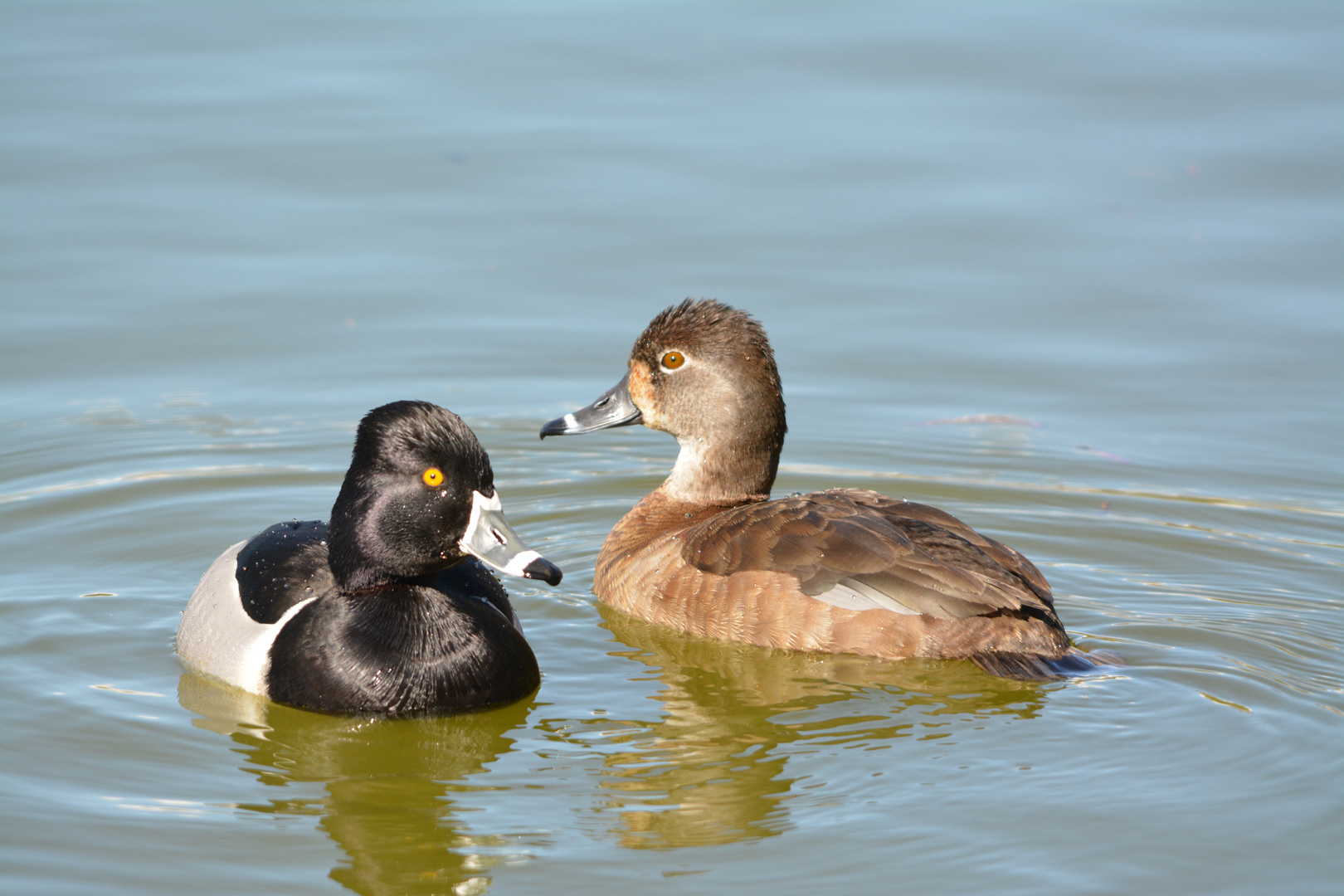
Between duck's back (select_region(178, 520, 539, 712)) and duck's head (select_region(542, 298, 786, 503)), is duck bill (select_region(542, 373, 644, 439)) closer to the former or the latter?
duck's head (select_region(542, 298, 786, 503))

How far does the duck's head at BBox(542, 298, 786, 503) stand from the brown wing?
715 mm

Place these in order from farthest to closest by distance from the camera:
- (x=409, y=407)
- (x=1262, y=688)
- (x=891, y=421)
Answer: (x=891, y=421) → (x=1262, y=688) → (x=409, y=407)

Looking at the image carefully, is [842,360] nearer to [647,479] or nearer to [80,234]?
[647,479]

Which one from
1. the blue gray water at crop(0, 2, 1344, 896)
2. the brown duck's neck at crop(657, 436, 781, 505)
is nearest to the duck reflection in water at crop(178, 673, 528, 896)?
the blue gray water at crop(0, 2, 1344, 896)

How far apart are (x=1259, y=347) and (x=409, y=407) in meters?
6.55

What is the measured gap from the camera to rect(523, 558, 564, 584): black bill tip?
228 inches

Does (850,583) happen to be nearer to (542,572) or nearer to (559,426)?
(542,572)

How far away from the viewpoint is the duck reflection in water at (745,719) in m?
5.34

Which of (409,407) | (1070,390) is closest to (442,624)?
(409,407)

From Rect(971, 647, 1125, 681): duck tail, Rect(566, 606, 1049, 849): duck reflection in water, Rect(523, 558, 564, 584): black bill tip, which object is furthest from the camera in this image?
Rect(971, 647, 1125, 681): duck tail

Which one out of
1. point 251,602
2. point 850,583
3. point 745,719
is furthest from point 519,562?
point 850,583

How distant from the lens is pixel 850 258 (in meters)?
11.5

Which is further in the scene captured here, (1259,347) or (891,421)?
(1259,347)

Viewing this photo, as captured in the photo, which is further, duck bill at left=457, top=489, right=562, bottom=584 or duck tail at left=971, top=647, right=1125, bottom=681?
duck tail at left=971, top=647, right=1125, bottom=681
